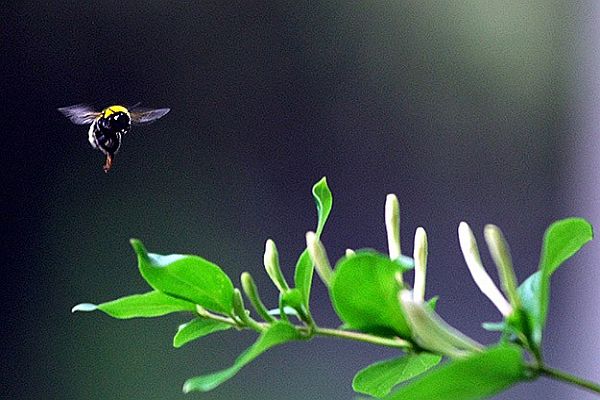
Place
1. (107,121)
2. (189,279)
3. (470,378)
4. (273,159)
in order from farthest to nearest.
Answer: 1. (273,159)
2. (107,121)
3. (189,279)
4. (470,378)

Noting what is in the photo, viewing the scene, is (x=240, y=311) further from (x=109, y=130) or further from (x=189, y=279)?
(x=109, y=130)

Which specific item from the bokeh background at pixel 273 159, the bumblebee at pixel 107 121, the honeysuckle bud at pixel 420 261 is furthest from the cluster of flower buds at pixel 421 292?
the bokeh background at pixel 273 159

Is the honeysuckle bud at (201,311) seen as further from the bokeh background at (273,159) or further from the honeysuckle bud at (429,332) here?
the bokeh background at (273,159)

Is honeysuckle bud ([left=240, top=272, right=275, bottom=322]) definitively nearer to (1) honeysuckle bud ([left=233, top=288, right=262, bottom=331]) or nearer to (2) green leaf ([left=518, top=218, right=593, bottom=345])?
(1) honeysuckle bud ([left=233, top=288, right=262, bottom=331])

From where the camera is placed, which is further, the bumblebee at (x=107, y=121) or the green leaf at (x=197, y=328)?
the bumblebee at (x=107, y=121)

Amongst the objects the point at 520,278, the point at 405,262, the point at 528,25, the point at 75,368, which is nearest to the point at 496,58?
the point at 528,25

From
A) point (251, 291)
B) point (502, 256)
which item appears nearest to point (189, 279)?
point (251, 291)
